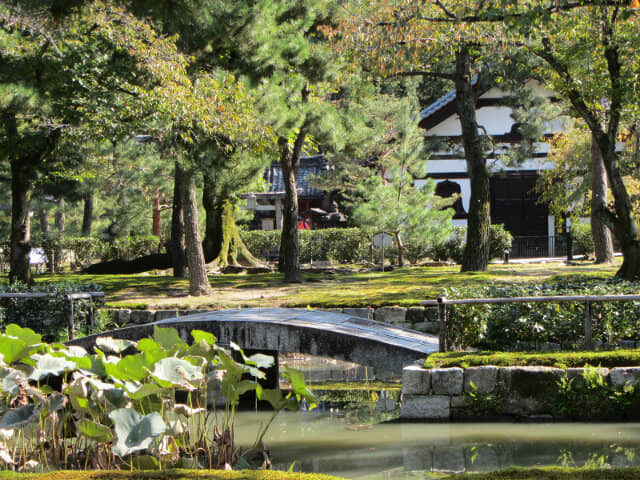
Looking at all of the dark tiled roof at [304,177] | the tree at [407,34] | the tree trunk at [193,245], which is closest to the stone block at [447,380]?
the tree at [407,34]

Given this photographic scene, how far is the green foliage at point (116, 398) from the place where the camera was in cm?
470

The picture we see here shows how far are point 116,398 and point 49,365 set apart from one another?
556 millimetres

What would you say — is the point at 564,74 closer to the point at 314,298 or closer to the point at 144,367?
the point at 314,298

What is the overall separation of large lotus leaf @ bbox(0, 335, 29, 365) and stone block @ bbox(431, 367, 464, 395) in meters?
3.98

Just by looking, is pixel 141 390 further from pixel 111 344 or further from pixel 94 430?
pixel 111 344

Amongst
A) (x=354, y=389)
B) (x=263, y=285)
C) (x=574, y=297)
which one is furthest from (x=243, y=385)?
(x=263, y=285)

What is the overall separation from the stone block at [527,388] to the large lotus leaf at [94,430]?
4178 mm

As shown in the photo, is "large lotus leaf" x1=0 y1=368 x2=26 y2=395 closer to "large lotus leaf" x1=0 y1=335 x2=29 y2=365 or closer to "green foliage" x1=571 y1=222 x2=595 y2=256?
"large lotus leaf" x1=0 y1=335 x2=29 y2=365

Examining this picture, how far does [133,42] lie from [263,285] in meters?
6.18

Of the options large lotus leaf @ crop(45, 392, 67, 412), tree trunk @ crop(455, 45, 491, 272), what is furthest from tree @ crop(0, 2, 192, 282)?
tree trunk @ crop(455, 45, 491, 272)

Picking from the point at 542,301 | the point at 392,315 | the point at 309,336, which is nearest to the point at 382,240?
the point at 392,315

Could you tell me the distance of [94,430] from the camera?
15.2 feet

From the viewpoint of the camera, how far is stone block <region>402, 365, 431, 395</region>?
7.41m

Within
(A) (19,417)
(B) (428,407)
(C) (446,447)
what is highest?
(A) (19,417)
